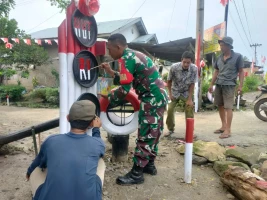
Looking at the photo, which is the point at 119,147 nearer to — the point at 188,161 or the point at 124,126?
the point at 124,126

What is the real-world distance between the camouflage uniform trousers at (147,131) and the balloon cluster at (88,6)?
114 centimetres

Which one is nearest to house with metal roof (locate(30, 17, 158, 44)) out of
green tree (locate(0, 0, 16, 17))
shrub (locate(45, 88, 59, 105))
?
shrub (locate(45, 88, 59, 105))

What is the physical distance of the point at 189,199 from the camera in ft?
8.77

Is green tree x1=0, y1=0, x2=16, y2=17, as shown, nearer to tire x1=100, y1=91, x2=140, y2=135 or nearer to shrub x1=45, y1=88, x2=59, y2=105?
tire x1=100, y1=91, x2=140, y2=135

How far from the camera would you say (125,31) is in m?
17.2

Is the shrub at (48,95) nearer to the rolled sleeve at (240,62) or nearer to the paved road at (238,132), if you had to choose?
the paved road at (238,132)

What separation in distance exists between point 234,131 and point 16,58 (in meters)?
10.6

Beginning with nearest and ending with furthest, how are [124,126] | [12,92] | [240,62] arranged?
[124,126], [240,62], [12,92]

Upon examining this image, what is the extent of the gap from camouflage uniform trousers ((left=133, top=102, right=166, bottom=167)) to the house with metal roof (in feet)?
41.3

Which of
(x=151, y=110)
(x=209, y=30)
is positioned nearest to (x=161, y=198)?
(x=151, y=110)

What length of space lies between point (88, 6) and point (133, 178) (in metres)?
1.91

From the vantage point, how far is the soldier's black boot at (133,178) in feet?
9.46

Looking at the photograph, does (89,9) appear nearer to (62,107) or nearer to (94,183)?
(62,107)

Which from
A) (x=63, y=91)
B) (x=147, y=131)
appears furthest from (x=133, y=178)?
(x=63, y=91)
